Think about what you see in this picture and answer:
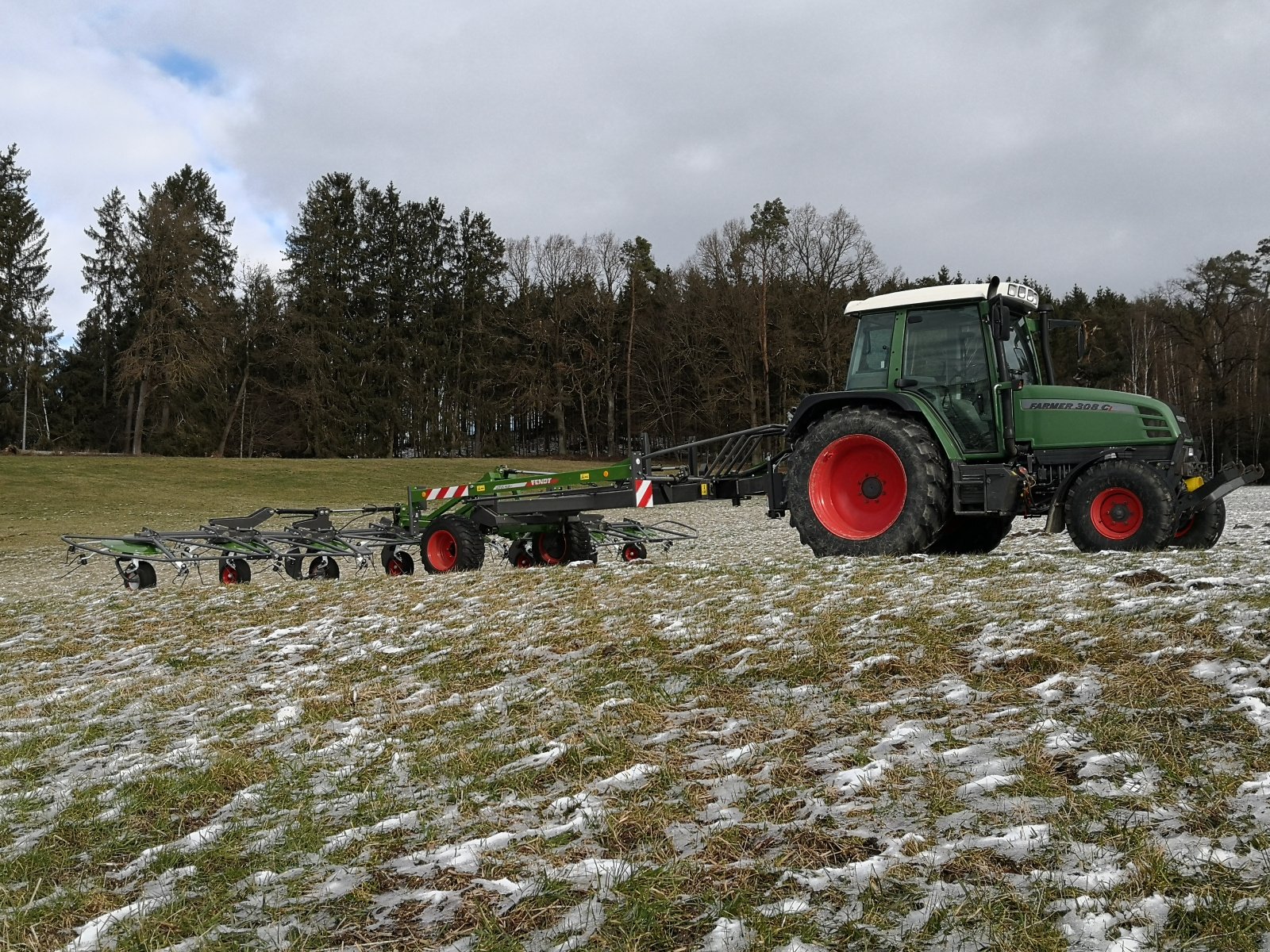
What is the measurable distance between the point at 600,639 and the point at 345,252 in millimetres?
58440

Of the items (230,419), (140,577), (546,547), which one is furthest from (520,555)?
(230,419)

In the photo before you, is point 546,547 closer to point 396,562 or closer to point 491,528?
point 491,528

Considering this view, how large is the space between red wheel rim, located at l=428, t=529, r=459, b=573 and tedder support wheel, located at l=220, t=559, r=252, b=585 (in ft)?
10.4

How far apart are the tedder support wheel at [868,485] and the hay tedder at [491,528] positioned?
808 mm

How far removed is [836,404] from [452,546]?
19.9 feet

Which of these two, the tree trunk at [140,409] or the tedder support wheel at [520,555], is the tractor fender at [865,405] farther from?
the tree trunk at [140,409]

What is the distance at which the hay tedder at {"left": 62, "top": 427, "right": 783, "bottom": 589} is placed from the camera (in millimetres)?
11016

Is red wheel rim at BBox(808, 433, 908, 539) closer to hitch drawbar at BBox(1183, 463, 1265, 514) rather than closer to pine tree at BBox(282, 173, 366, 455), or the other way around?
hitch drawbar at BBox(1183, 463, 1265, 514)

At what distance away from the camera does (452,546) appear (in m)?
13.3

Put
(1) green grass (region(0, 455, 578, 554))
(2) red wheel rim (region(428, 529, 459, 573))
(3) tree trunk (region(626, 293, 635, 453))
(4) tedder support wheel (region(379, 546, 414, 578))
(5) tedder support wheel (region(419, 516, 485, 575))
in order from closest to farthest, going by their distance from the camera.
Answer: (5) tedder support wheel (region(419, 516, 485, 575))
(2) red wheel rim (region(428, 529, 459, 573))
(4) tedder support wheel (region(379, 546, 414, 578))
(1) green grass (region(0, 455, 578, 554))
(3) tree trunk (region(626, 293, 635, 453))

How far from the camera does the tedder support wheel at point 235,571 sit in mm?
14539

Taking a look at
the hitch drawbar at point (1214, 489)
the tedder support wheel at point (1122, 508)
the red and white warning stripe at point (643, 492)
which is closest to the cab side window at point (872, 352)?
the tedder support wheel at point (1122, 508)

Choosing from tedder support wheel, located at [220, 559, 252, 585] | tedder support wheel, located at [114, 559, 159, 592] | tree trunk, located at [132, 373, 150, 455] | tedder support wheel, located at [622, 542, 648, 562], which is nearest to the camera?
tedder support wheel, located at [114, 559, 159, 592]

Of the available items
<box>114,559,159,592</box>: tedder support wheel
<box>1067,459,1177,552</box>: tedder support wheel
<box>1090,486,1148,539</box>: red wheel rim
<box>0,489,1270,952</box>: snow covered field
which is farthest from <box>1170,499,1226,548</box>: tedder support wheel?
<box>114,559,159,592</box>: tedder support wheel
